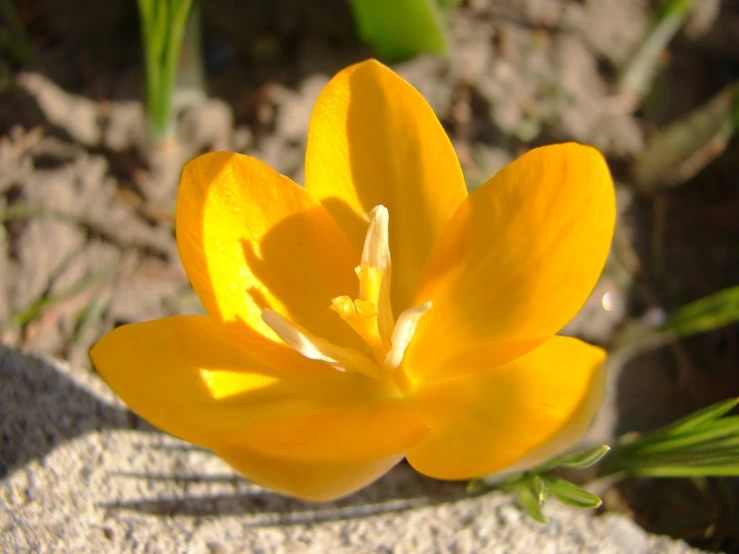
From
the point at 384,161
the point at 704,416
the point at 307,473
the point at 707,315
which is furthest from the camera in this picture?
the point at 707,315

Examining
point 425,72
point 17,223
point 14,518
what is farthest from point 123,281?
point 425,72

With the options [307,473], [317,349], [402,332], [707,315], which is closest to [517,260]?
[402,332]

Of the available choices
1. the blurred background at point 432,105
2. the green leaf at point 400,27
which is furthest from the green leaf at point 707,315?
the green leaf at point 400,27

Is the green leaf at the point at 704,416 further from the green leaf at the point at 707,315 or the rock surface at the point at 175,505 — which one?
the green leaf at the point at 707,315

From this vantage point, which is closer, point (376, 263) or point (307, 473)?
point (307, 473)

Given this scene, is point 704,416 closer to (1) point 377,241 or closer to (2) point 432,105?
(1) point 377,241

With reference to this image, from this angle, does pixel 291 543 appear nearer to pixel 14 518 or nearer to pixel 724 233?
pixel 14 518
